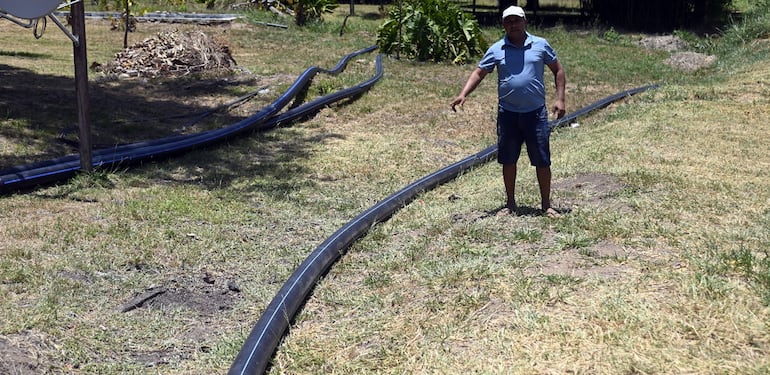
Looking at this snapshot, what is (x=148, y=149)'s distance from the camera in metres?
9.32

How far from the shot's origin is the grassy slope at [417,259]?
439 cm

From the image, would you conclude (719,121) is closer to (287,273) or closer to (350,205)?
(350,205)

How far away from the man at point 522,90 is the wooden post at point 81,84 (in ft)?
12.1

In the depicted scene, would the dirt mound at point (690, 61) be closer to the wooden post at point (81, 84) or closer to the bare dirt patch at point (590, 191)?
the bare dirt patch at point (590, 191)

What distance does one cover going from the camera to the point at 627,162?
8.53m

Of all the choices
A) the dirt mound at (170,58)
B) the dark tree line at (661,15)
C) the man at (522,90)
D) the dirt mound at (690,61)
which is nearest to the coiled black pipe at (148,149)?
the dirt mound at (170,58)

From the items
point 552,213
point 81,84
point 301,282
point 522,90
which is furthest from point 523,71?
point 81,84

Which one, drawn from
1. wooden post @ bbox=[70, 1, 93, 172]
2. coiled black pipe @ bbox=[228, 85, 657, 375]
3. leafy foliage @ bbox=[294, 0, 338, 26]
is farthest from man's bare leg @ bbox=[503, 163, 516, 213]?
leafy foliage @ bbox=[294, 0, 338, 26]

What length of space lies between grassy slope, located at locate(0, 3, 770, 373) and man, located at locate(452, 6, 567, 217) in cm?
55

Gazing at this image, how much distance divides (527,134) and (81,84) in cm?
435

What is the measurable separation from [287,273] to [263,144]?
191 inches

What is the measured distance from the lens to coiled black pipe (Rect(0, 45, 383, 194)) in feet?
25.6

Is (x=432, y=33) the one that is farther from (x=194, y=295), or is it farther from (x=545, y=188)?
(x=194, y=295)

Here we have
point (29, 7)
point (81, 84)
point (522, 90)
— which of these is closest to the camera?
point (522, 90)
